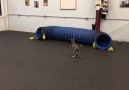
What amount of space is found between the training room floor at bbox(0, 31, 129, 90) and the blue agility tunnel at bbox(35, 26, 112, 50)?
29 centimetres

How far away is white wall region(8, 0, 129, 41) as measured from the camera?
18.4 feet

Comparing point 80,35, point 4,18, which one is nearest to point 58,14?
point 80,35

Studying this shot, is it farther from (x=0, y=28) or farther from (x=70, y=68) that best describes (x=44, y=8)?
(x=70, y=68)

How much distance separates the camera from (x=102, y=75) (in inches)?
117

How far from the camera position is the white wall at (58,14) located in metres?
5.61

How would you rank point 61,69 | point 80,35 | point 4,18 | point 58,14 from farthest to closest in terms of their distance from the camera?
point 4,18 → point 58,14 → point 80,35 → point 61,69

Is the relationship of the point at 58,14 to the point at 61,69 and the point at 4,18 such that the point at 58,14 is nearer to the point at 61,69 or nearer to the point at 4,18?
the point at 4,18

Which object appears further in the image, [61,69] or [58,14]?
[58,14]

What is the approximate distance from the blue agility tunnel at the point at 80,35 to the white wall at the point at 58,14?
88 cm

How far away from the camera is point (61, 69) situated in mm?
3191

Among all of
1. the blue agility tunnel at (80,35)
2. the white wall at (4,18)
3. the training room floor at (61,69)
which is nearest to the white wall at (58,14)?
the white wall at (4,18)

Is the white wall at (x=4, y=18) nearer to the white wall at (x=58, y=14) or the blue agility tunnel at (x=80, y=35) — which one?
the white wall at (x=58, y=14)

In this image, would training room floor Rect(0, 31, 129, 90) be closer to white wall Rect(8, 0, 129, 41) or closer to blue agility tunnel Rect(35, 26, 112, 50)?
blue agility tunnel Rect(35, 26, 112, 50)

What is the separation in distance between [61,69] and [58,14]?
12.0ft
